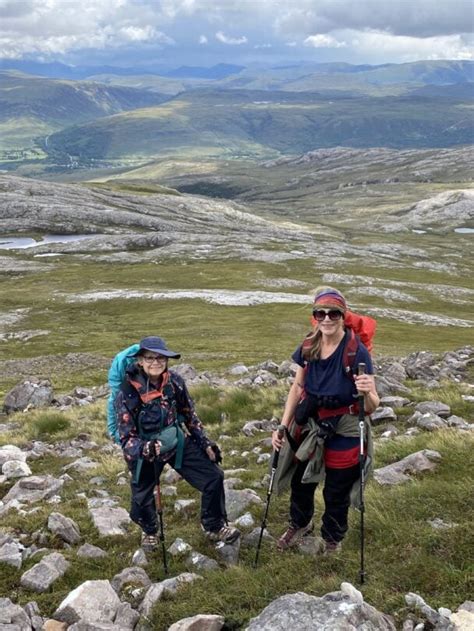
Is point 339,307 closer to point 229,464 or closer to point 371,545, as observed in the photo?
point 371,545

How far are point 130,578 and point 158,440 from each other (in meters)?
2.30

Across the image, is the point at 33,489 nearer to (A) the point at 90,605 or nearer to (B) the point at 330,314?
(A) the point at 90,605

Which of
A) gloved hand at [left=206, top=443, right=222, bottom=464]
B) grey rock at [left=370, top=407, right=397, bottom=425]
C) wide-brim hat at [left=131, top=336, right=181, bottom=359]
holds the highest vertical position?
wide-brim hat at [left=131, top=336, right=181, bottom=359]

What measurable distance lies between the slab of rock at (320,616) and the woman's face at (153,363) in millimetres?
4346

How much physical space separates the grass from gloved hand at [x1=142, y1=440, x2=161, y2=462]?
1.88 m

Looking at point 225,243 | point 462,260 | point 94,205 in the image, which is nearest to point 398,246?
point 462,260

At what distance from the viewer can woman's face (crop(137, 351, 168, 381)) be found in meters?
9.54

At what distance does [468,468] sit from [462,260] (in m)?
161

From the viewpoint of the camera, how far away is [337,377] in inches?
339

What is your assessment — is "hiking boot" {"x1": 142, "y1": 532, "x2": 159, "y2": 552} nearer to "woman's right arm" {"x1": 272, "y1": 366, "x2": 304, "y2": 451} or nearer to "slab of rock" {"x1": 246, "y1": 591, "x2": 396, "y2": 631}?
A: "woman's right arm" {"x1": 272, "y1": 366, "x2": 304, "y2": 451}

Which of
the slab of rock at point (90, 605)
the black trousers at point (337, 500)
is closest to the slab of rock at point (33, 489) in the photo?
the slab of rock at point (90, 605)

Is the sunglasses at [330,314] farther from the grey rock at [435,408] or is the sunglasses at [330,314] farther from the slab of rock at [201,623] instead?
the grey rock at [435,408]

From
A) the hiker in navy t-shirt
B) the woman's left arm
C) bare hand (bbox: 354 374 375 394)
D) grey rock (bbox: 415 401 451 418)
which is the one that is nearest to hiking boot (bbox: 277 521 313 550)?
the hiker in navy t-shirt

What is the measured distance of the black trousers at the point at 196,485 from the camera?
10070 millimetres
